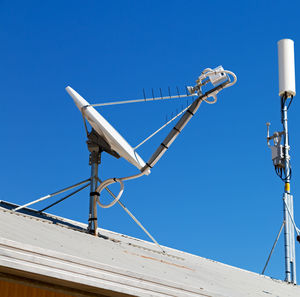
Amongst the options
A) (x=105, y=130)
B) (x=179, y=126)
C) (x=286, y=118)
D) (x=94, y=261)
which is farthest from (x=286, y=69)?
(x=94, y=261)

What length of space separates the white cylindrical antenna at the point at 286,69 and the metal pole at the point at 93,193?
304 inches

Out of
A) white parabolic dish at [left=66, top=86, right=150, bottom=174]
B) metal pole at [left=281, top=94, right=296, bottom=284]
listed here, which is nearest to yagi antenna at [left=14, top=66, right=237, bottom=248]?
white parabolic dish at [left=66, top=86, right=150, bottom=174]

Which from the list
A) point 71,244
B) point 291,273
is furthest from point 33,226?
point 291,273

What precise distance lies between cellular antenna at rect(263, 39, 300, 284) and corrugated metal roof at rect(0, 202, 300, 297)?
12.3ft

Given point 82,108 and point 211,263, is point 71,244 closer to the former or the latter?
point 82,108

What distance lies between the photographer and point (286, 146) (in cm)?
1806

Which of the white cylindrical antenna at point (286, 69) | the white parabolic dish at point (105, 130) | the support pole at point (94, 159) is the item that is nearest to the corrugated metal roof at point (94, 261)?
the support pole at point (94, 159)

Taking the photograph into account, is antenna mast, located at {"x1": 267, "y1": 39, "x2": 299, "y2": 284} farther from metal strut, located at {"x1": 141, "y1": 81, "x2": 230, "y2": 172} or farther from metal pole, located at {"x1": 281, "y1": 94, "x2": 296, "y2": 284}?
metal strut, located at {"x1": 141, "y1": 81, "x2": 230, "y2": 172}

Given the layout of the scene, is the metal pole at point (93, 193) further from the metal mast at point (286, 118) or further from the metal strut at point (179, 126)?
the metal mast at point (286, 118)

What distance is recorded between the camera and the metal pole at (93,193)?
1189 cm

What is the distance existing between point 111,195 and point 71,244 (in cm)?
320

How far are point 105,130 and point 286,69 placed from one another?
8.07 m

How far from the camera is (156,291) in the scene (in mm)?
7223

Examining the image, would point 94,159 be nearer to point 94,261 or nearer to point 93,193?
point 93,193
